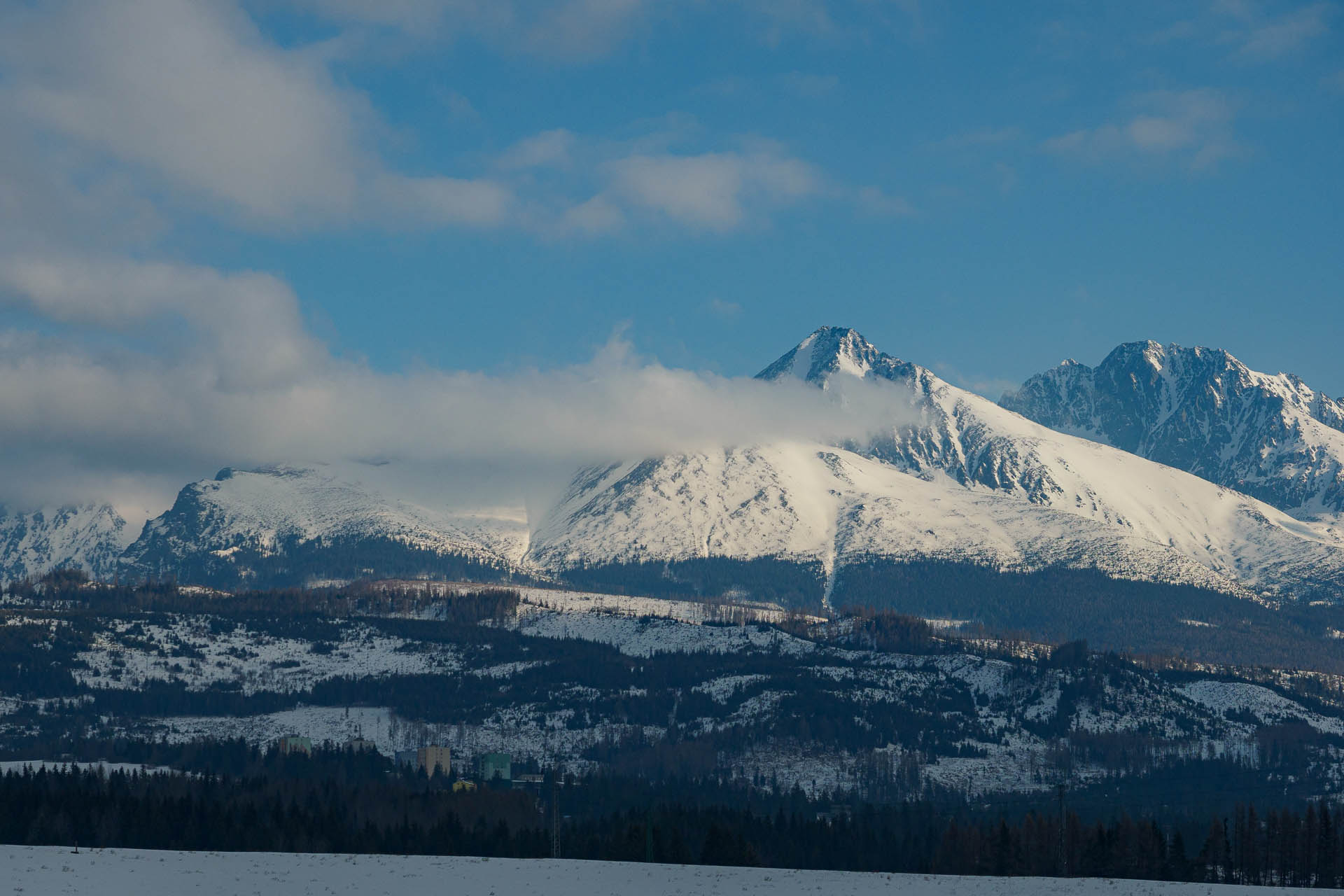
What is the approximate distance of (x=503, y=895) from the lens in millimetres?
129125

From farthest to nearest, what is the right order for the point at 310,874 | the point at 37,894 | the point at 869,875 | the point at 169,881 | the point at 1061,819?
1. the point at 1061,819
2. the point at 869,875
3. the point at 310,874
4. the point at 169,881
5. the point at 37,894

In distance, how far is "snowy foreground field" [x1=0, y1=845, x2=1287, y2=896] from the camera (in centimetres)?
12731

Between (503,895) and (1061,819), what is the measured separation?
292ft

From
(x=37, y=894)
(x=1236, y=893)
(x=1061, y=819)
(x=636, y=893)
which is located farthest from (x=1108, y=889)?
(x=37, y=894)

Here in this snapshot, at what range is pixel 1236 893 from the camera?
133500mm

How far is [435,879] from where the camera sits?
136 m

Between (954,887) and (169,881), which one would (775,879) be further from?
(169,881)

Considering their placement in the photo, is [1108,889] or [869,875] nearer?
[1108,889]

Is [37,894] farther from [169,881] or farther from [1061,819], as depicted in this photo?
[1061,819]

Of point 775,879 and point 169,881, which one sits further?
point 775,879

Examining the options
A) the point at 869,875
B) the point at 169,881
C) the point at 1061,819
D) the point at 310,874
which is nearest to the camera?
the point at 169,881

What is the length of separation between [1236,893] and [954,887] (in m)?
22.6

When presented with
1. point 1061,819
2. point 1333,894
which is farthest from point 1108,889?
point 1061,819

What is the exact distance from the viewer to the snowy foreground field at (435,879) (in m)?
127
